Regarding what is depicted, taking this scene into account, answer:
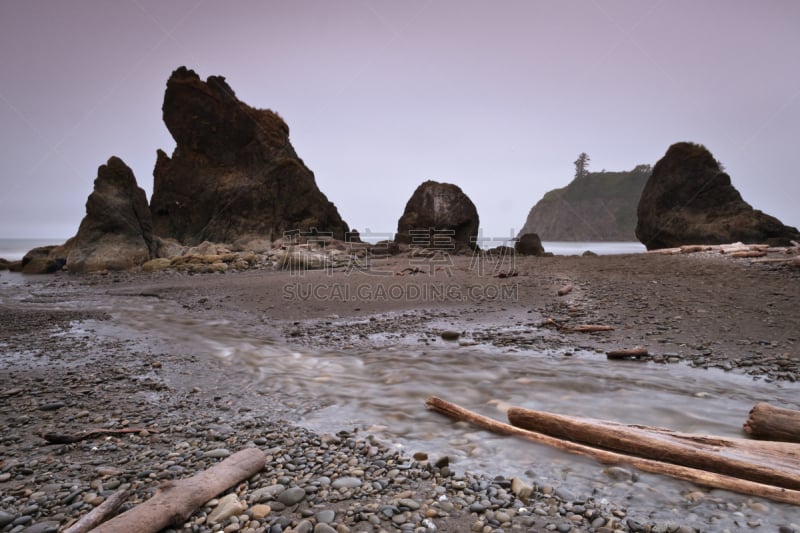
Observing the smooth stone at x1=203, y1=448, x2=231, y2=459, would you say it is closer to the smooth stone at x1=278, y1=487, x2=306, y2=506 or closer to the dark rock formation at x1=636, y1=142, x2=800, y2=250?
the smooth stone at x1=278, y1=487, x2=306, y2=506

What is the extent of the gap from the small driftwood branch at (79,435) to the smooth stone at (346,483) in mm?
1797

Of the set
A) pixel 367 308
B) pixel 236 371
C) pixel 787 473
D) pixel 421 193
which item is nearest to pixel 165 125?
pixel 421 193

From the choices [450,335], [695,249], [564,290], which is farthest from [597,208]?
[450,335]

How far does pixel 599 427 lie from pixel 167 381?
183 inches

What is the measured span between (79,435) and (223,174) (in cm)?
3650

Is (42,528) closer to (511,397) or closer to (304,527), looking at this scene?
(304,527)

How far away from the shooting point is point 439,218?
27.6 meters

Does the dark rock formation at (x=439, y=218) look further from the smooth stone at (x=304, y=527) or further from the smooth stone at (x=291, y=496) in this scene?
the smooth stone at (x=304, y=527)

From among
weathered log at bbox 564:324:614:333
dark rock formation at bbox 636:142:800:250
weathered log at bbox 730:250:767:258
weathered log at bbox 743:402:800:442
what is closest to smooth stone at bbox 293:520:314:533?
weathered log at bbox 743:402:800:442

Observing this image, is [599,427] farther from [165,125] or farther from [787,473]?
[165,125]

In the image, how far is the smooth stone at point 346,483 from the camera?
2602 millimetres

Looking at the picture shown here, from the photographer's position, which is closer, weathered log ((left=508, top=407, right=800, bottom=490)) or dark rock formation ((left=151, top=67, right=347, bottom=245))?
weathered log ((left=508, top=407, right=800, bottom=490))

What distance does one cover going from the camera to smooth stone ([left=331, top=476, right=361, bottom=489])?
2602 mm

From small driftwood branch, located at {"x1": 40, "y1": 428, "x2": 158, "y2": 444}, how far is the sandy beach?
7 centimetres
